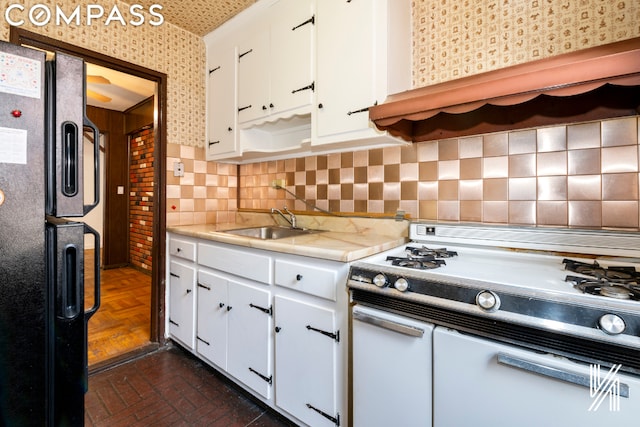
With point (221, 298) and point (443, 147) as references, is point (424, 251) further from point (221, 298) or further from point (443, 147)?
point (221, 298)

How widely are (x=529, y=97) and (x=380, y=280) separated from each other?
0.83 m

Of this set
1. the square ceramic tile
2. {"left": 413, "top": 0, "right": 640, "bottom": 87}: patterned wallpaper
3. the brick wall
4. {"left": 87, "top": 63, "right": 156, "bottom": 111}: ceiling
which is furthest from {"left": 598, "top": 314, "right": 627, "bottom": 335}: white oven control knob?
the brick wall

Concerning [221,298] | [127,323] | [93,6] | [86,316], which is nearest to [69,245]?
[86,316]

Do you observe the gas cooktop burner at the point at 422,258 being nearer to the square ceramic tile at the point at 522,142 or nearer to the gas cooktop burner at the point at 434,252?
the gas cooktop burner at the point at 434,252

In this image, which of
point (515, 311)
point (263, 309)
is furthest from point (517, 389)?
point (263, 309)

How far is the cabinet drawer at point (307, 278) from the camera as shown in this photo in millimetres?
1208

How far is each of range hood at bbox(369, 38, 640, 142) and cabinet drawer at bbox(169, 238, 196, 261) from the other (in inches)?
56.3

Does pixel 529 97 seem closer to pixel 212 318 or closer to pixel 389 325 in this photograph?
pixel 389 325

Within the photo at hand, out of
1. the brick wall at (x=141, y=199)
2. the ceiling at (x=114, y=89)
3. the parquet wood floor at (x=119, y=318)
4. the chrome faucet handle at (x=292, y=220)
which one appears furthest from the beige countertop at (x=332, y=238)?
the brick wall at (x=141, y=199)

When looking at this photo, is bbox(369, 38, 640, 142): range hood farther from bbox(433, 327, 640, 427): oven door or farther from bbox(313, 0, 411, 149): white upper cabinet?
bbox(433, 327, 640, 427): oven door

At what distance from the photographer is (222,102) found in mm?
2293

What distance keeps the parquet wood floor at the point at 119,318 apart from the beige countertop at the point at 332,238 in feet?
3.08

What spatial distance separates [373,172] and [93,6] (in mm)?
2127

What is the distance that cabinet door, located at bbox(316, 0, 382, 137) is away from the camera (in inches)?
58.9
